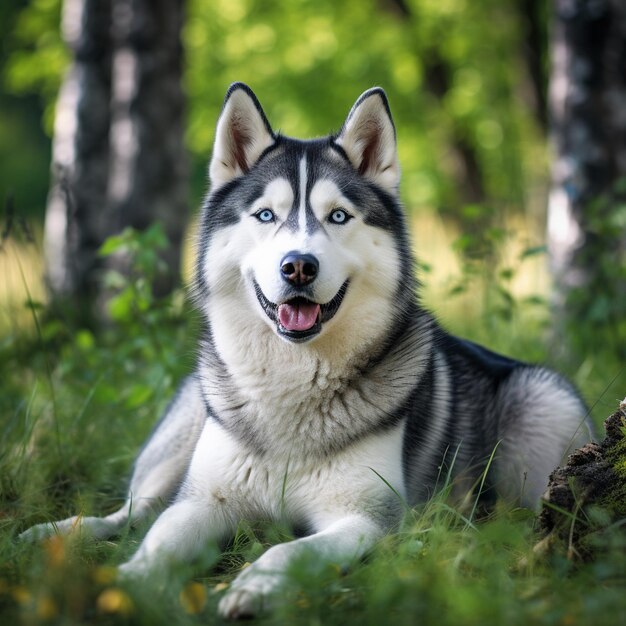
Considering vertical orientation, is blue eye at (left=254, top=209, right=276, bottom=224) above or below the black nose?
Result: above

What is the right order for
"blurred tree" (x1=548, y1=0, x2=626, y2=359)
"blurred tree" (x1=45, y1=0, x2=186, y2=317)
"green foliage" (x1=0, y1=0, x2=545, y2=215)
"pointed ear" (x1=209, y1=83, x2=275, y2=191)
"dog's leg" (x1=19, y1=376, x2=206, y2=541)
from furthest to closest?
Result: "green foliage" (x1=0, y1=0, x2=545, y2=215) < "blurred tree" (x1=45, y1=0, x2=186, y2=317) < "blurred tree" (x1=548, y1=0, x2=626, y2=359) < "dog's leg" (x1=19, y1=376, x2=206, y2=541) < "pointed ear" (x1=209, y1=83, x2=275, y2=191)

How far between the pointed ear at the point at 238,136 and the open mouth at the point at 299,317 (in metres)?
0.73

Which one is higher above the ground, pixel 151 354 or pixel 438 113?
pixel 438 113

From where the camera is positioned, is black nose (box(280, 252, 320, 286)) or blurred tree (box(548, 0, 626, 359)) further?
blurred tree (box(548, 0, 626, 359))

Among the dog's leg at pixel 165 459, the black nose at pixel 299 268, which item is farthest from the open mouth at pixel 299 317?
the dog's leg at pixel 165 459

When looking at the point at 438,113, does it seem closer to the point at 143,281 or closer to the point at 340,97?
the point at 340,97

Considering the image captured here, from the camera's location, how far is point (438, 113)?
16781 mm

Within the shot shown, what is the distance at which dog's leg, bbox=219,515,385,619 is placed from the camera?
229 cm

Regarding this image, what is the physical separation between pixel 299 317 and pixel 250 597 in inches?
45.0

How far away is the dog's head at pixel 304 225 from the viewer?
3043 mm

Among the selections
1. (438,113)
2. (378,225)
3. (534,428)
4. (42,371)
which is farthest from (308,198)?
(438,113)

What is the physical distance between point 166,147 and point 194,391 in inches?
162

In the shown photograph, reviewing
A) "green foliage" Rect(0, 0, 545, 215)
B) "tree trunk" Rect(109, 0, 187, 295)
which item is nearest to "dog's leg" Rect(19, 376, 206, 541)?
"tree trunk" Rect(109, 0, 187, 295)

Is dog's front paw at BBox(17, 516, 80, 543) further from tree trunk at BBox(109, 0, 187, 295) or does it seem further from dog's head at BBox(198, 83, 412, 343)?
tree trunk at BBox(109, 0, 187, 295)
